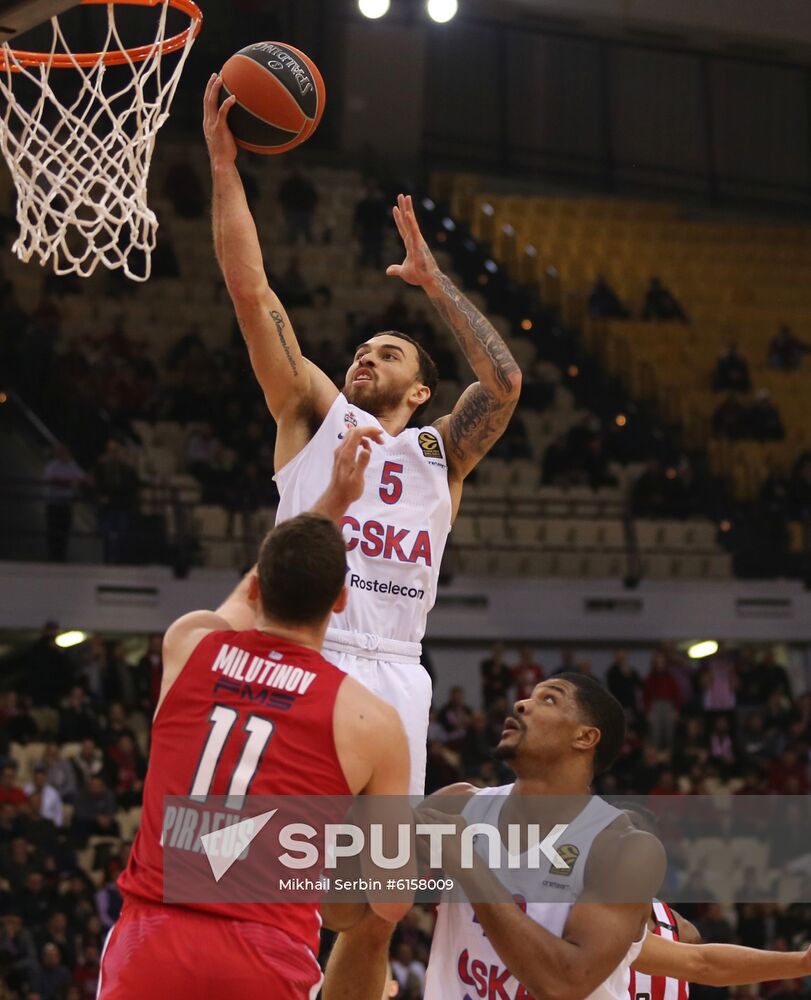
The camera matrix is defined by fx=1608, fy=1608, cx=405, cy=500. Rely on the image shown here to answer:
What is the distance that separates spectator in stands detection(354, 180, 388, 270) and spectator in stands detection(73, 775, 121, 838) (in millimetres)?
9818

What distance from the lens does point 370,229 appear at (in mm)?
21156

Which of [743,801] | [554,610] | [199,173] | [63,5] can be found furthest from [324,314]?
[63,5]

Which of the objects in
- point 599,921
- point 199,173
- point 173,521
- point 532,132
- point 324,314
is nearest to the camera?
point 599,921

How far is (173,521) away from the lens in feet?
53.6

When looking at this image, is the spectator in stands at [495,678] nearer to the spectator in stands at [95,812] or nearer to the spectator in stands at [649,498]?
the spectator in stands at [649,498]

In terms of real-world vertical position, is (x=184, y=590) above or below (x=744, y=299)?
below

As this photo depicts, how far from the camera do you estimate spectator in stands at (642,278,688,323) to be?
21.7m

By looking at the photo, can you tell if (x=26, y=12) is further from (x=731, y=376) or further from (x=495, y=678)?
(x=731, y=376)

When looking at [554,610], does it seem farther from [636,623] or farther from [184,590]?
[184,590]

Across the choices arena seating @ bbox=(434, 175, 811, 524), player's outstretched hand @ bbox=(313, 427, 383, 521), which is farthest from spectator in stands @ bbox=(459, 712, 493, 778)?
player's outstretched hand @ bbox=(313, 427, 383, 521)

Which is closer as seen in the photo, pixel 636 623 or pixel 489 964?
pixel 489 964

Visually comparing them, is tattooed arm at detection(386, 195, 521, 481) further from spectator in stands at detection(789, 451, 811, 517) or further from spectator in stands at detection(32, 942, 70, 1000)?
spectator in stands at detection(789, 451, 811, 517)

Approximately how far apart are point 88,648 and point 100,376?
335cm

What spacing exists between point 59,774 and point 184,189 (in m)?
9.69
